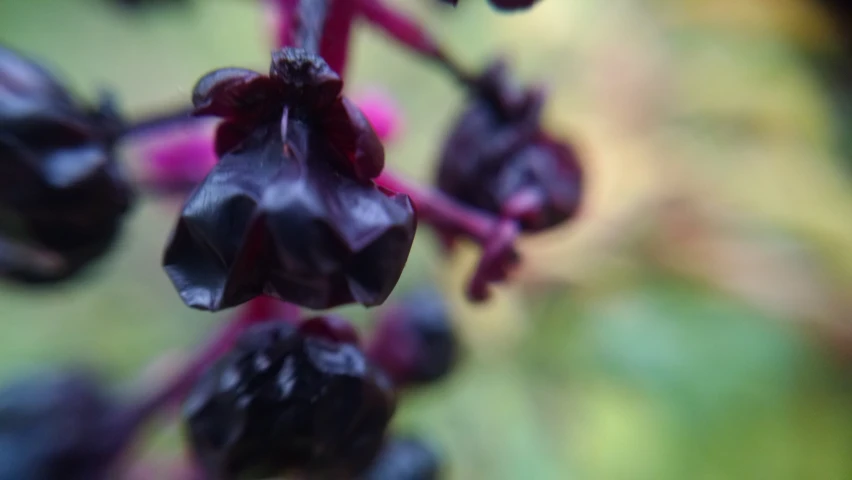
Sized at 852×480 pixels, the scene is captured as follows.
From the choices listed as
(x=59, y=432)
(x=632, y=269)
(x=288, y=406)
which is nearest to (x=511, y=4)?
(x=288, y=406)

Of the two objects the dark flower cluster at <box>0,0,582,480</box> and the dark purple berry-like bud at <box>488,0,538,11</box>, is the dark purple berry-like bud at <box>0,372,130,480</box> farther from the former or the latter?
the dark purple berry-like bud at <box>488,0,538,11</box>

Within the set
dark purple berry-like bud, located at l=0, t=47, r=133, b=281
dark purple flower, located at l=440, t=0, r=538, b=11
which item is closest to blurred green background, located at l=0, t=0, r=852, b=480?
dark purple berry-like bud, located at l=0, t=47, r=133, b=281

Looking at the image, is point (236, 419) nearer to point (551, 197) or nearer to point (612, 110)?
point (551, 197)

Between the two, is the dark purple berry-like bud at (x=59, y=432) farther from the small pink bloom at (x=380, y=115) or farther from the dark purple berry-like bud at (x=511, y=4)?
the dark purple berry-like bud at (x=511, y=4)

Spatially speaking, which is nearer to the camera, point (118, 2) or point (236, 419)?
point (236, 419)

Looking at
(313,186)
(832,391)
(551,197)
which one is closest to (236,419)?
(313,186)

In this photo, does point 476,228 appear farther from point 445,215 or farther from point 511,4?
point 511,4

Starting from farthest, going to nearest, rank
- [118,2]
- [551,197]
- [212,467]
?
[118,2], [551,197], [212,467]
